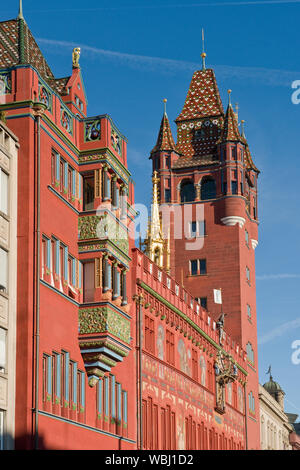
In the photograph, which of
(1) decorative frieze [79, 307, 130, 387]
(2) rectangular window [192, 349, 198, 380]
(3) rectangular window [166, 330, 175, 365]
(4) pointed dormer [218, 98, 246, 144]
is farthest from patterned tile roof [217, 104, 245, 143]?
(1) decorative frieze [79, 307, 130, 387]

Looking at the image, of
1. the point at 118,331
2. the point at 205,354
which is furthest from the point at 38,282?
the point at 205,354

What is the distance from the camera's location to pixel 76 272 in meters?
43.6

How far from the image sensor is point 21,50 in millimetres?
46344

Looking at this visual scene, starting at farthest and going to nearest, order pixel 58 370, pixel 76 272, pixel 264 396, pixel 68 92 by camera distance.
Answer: pixel 264 396 → pixel 68 92 → pixel 76 272 → pixel 58 370

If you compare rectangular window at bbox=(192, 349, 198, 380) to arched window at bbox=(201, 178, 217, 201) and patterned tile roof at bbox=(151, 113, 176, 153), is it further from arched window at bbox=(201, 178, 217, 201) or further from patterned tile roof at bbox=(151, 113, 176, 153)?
patterned tile roof at bbox=(151, 113, 176, 153)

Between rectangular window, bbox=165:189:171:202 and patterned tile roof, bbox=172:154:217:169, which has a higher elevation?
patterned tile roof, bbox=172:154:217:169

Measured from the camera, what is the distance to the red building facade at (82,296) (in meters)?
38.9

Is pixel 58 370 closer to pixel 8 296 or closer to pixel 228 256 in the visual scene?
pixel 8 296

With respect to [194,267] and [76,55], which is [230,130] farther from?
[76,55]

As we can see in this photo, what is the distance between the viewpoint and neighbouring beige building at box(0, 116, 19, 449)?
119 ft

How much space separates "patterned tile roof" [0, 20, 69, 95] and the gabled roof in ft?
162

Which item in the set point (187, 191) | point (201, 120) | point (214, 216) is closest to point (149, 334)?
point (214, 216)

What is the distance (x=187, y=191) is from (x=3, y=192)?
56.8m
